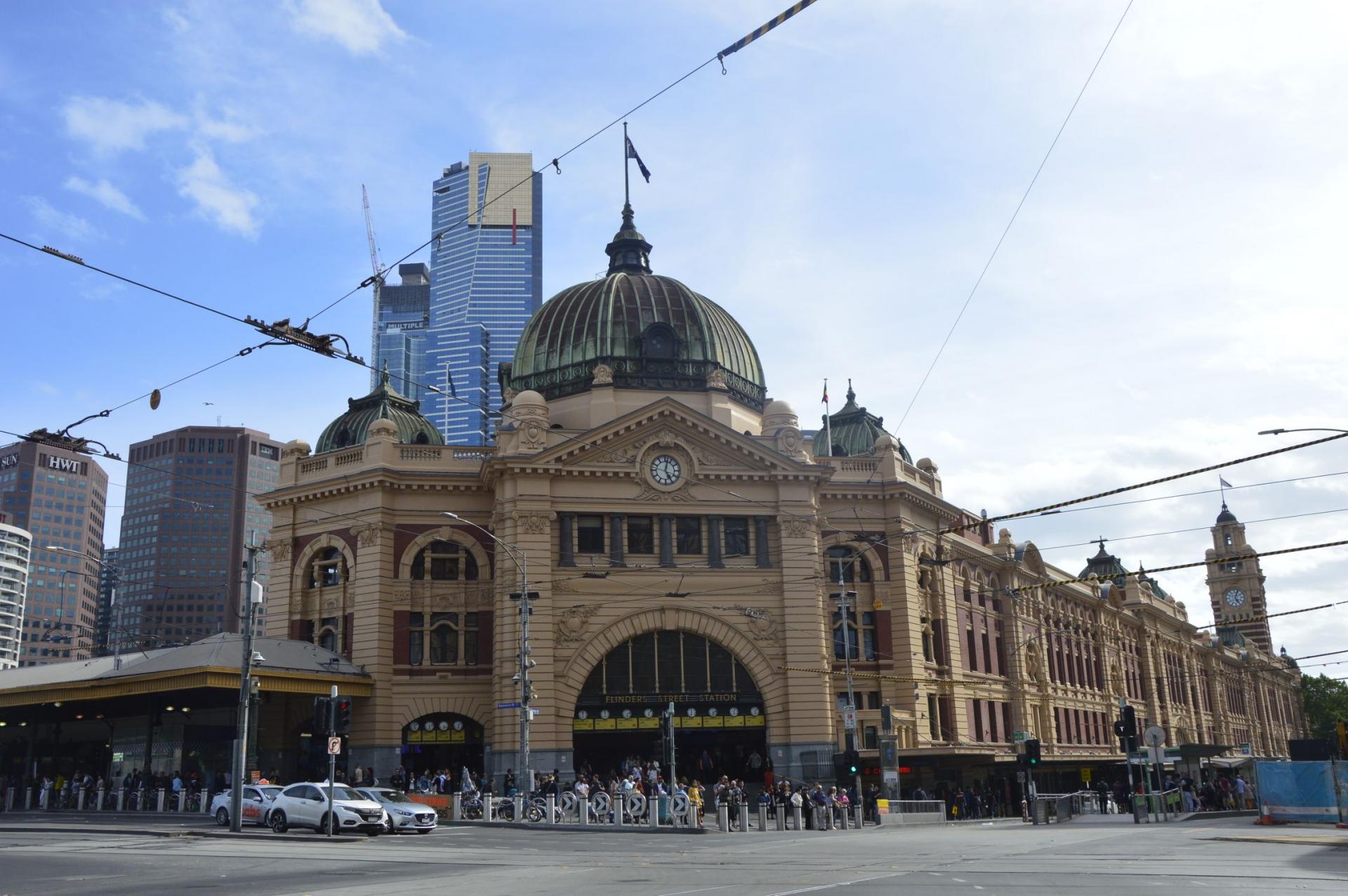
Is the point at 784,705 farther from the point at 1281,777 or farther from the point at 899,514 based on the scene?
the point at 1281,777

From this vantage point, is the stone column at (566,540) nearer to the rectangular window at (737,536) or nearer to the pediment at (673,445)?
the pediment at (673,445)

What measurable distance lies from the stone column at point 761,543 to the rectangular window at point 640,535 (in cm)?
460

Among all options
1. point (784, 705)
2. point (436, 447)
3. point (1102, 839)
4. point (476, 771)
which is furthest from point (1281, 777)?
point (436, 447)

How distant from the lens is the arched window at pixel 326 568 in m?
56.6

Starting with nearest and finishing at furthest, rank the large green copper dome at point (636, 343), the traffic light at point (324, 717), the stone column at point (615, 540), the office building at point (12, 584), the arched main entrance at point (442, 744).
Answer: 1. the traffic light at point (324, 717)
2. the arched main entrance at point (442, 744)
3. the stone column at point (615, 540)
4. the large green copper dome at point (636, 343)
5. the office building at point (12, 584)

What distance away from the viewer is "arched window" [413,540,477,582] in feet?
182

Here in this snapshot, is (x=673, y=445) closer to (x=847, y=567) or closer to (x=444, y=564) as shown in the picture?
(x=847, y=567)

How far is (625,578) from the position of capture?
54.1 m

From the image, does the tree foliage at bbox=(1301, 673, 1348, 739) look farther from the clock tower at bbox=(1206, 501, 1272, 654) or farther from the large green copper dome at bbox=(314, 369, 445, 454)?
the large green copper dome at bbox=(314, 369, 445, 454)

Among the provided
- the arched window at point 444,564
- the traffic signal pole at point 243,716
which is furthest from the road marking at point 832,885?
the arched window at point 444,564

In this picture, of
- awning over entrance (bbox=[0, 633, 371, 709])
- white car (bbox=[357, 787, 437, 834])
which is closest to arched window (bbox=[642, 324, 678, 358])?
awning over entrance (bbox=[0, 633, 371, 709])

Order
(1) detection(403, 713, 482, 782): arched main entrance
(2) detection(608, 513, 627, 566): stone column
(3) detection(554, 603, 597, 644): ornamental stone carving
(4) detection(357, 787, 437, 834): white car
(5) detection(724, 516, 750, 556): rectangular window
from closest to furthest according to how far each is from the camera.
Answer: (4) detection(357, 787, 437, 834): white car
(3) detection(554, 603, 597, 644): ornamental stone carving
(1) detection(403, 713, 482, 782): arched main entrance
(2) detection(608, 513, 627, 566): stone column
(5) detection(724, 516, 750, 556): rectangular window

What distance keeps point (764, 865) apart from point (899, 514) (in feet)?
120

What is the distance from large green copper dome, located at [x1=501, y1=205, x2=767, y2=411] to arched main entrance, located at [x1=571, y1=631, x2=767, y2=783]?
1330cm
